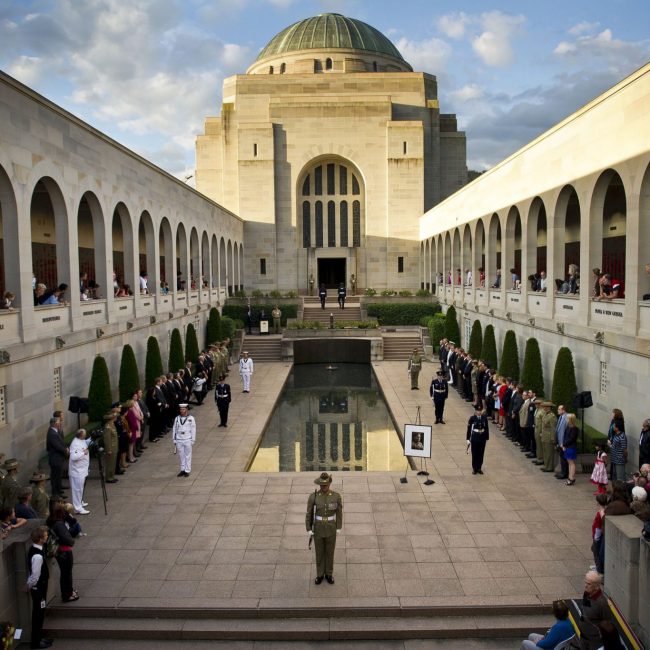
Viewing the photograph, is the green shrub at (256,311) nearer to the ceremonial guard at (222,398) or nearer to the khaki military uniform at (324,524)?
the ceremonial guard at (222,398)

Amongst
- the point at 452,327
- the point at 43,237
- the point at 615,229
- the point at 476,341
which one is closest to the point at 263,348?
the point at 452,327

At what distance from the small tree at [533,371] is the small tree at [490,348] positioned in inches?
188

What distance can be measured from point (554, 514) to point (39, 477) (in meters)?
8.65

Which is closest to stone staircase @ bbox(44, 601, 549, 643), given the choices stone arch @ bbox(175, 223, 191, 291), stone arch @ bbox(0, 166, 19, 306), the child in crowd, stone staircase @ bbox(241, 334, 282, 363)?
A: the child in crowd

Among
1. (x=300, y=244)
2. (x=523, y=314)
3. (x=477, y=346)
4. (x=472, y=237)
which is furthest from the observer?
(x=300, y=244)

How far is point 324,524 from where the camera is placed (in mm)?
9109

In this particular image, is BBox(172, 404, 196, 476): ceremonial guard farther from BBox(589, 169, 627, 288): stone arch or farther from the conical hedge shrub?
BBox(589, 169, 627, 288): stone arch

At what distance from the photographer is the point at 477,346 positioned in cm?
2627

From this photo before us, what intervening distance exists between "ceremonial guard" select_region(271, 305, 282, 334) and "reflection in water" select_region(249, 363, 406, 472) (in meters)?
6.61

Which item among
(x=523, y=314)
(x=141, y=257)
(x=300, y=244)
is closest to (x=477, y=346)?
(x=523, y=314)

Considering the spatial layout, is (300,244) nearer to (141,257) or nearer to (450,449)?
(141,257)

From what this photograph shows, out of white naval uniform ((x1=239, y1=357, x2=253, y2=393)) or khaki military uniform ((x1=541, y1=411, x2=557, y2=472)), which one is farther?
white naval uniform ((x1=239, y1=357, x2=253, y2=393))

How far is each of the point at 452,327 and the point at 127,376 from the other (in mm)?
17009

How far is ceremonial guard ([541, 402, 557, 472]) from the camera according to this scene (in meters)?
14.4
